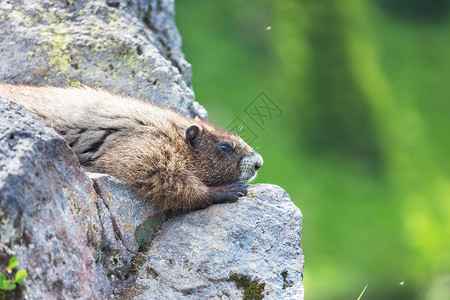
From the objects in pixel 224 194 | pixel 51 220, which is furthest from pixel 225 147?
pixel 51 220

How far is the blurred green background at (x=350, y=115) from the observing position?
30.8ft

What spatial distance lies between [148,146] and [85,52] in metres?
1.71

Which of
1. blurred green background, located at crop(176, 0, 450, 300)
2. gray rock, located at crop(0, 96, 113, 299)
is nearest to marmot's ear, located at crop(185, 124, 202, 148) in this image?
gray rock, located at crop(0, 96, 113, 299)

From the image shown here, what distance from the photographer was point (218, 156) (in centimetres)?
492

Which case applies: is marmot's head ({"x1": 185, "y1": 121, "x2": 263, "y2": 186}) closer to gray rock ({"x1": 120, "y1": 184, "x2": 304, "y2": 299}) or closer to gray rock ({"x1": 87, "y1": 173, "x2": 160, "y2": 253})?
gray rock ({"x1": 120, "y1": 184, "x2": 304, "y2": 299})

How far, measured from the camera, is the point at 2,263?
107 inches

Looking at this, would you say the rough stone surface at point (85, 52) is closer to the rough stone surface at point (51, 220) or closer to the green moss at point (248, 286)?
the rough stone surface at point (51, 220)

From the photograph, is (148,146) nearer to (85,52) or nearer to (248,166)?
(248,166)

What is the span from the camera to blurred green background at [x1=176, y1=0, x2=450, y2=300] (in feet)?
30.8

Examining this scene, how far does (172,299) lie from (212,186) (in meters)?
1.42

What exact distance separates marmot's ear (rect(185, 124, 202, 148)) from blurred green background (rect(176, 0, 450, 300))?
Answer: 4.59 meters

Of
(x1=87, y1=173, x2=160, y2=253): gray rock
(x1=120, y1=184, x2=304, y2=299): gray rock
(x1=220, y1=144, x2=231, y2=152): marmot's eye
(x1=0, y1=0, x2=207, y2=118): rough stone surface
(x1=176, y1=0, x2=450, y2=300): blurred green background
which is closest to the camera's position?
(x1=120, y1=184, x2=304, y2=299): gray rock

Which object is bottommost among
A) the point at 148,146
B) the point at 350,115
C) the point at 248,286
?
the point at 248,286

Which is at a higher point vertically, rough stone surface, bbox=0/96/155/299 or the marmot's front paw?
the marmot's front paw
